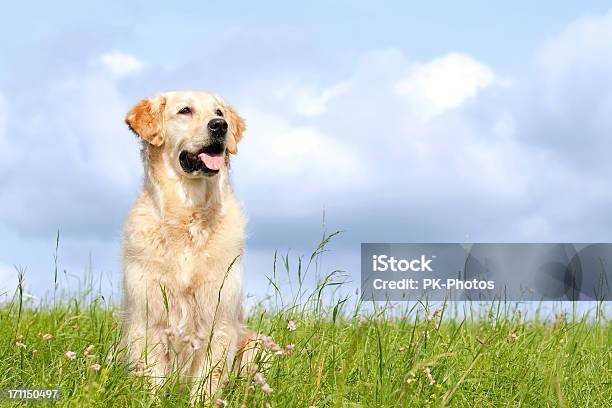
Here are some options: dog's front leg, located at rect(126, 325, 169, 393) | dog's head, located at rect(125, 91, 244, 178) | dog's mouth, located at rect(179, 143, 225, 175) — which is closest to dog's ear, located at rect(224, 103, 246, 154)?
dog's head, located at rect(125, 91, 244, 178)

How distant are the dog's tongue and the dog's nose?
0.53 feet

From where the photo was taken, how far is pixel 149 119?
5746 mm

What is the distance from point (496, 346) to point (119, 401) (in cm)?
275

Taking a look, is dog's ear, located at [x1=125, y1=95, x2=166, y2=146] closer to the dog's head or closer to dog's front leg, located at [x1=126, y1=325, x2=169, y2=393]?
the dog's head

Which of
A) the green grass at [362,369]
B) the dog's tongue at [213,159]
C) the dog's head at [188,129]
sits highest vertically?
the dog's head at [188,129]

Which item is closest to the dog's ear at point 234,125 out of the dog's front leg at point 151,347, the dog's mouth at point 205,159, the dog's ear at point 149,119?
the dog's mouth at point 205,159

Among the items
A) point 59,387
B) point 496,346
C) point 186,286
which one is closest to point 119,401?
point 59,387

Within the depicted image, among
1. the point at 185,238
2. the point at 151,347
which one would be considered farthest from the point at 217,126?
the point at 151,347

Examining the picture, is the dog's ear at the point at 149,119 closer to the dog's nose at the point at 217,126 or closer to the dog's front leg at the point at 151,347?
the dog's nose at the point at 217,126

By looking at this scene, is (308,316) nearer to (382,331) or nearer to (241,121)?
(382,331)

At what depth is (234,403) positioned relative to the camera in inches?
164

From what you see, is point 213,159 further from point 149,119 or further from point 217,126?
point 149,119

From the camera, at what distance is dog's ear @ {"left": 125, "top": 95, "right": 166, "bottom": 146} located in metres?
5.70

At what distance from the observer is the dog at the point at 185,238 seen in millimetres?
5125
